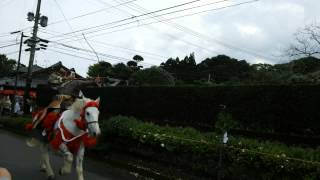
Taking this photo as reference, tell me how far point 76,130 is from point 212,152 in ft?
11.0

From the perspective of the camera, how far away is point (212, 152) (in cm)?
1130

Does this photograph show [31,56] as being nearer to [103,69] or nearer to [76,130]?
[76,130]

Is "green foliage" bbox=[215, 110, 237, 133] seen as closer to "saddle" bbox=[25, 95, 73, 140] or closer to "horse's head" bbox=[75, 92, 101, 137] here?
"saddle" bbox=[25, 95, 73, 140]

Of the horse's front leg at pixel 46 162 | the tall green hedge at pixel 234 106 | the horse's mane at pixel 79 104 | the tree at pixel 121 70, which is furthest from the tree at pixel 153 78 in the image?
the horse's mane at pixel 79 104

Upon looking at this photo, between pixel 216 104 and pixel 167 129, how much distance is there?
2382 millimetres

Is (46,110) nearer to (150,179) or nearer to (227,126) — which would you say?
(150,179)

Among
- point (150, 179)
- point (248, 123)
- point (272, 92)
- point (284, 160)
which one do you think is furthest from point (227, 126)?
point (284, 160)

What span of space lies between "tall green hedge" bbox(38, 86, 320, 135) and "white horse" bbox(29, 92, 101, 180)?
585 centimetres

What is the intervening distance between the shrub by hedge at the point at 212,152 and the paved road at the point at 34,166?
1124mm

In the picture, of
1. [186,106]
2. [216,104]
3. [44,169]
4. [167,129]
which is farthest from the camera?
[186,106]

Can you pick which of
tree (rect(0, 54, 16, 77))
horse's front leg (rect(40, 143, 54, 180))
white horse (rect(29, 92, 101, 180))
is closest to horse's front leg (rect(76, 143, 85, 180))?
white horse (rect(29, 92, 101, 180))

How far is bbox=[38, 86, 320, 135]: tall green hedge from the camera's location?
41.9 feet

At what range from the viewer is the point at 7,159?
1340 centimetres

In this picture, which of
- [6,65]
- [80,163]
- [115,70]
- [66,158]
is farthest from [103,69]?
[80,163]
